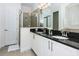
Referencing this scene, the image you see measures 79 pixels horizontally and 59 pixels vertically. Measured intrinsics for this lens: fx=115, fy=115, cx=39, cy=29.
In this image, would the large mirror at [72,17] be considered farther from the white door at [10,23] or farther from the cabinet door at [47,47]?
the white door at [10,23]

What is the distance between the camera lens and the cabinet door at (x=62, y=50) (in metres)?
1.64

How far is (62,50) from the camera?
195cm

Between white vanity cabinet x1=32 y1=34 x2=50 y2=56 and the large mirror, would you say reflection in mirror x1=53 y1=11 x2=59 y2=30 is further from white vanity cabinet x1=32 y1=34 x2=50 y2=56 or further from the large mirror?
white vanity cabinet x1=32 y1=34 x2=50 y2=56

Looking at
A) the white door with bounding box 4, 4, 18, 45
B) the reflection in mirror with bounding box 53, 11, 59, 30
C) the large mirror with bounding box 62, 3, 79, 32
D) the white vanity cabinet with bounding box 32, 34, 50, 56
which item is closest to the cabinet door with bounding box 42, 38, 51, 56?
the white vanity cabinet with bounding box 32, 34, 50, 56

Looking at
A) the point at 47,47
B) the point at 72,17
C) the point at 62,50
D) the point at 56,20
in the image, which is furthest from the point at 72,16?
the point at 62,50

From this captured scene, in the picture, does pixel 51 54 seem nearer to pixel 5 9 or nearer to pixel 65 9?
pixel 65 9

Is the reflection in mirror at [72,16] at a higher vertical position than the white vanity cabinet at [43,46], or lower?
higher

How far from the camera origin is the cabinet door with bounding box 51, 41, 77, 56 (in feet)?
5.39

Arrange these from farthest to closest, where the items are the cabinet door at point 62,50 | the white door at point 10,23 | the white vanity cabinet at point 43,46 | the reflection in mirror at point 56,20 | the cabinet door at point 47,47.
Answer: the white door at point 10,23, the reflection in mirror at point 56,20, the white vanity cabinet at point 43,46, the cabinet door at point 47,47, the cabinet door at point 62,50

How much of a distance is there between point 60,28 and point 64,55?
5.13ft

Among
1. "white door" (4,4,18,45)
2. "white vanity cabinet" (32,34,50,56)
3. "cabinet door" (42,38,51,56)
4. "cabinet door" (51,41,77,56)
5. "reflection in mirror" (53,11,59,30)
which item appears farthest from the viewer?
"white door" (4,4,18,45)

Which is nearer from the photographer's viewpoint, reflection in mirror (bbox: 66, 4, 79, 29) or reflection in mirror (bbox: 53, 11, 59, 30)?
reflection in mirror (bbox: 66, 4, 79, 29)

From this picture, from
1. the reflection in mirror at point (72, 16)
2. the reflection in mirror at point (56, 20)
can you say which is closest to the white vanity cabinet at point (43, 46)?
the reflection in mirror at point (56, 20)

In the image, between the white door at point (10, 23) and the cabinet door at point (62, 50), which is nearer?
the cabinet door at point (62, 50)
